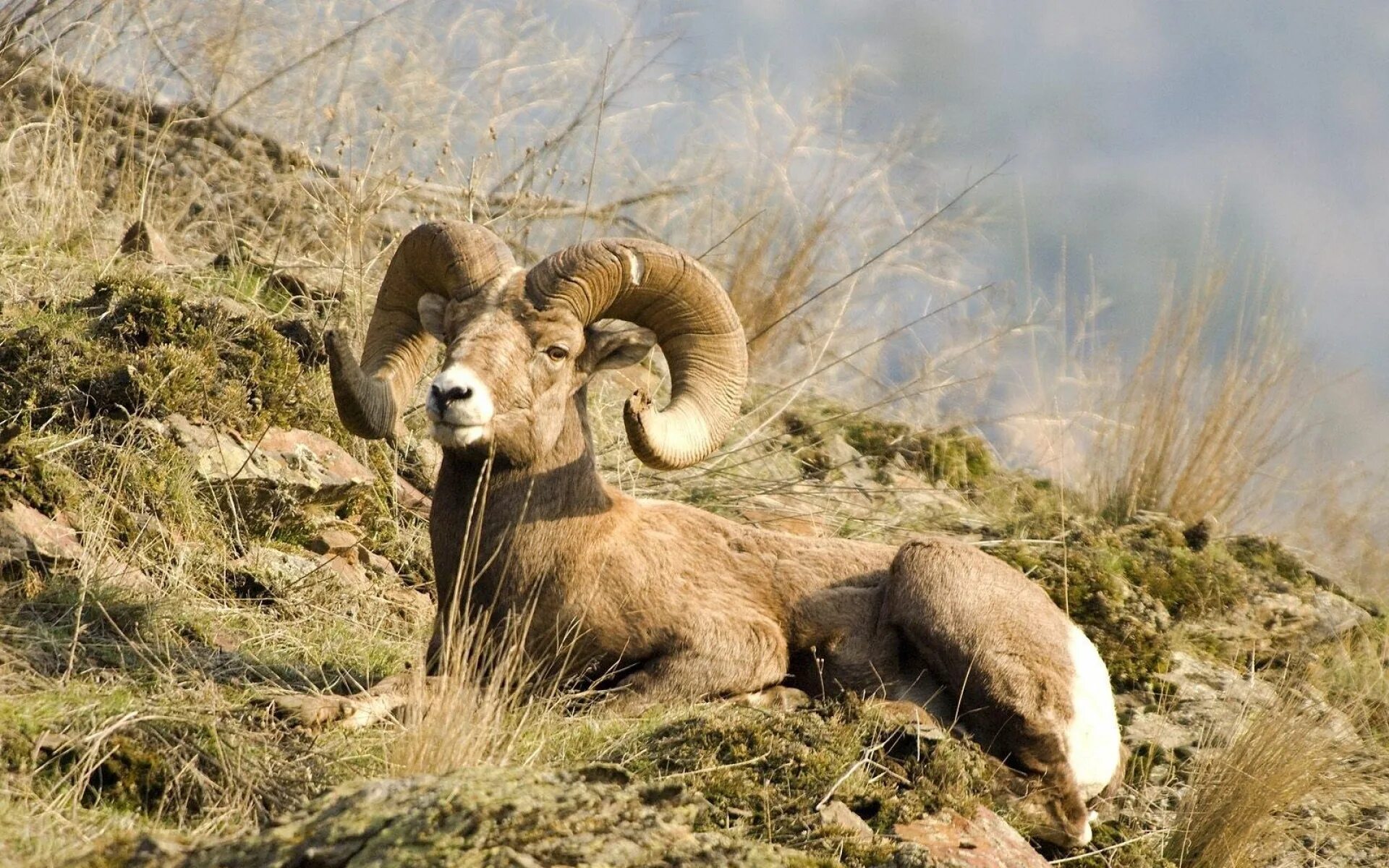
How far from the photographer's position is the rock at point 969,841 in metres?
5.11

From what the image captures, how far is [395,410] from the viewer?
719cm

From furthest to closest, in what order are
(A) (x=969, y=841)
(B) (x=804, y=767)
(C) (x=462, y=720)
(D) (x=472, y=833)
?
(B) (x=804, y=767), (A) (x=969, y=841), (C) (x=462, y=720), (D) (x=472, y=833)

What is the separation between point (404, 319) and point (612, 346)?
3.81 ft

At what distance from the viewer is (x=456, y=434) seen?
637 centimetres

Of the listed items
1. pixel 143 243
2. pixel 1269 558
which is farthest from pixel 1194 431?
pixel 143 243

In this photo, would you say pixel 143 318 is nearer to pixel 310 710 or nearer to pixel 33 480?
pixel 33 480

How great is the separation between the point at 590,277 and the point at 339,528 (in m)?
2.86

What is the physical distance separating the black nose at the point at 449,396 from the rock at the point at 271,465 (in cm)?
250

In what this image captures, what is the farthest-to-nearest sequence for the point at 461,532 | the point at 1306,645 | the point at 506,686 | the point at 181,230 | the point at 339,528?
the point at 181,230 → the point at 1306,645 → the point at 339,528 → the point at 461,532 → the point at 506,686

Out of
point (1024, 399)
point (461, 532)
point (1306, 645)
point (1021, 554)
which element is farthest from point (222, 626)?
point (1024, 399)

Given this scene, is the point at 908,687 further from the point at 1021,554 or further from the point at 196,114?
the point at 196,114

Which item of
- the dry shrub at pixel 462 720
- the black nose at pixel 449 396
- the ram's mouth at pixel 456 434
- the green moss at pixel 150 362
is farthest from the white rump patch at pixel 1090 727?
the green moss at pixel 150 362

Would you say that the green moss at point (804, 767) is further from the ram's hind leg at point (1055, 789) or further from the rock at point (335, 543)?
the rock at point (335, 543)

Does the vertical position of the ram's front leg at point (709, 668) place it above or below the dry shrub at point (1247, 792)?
above
